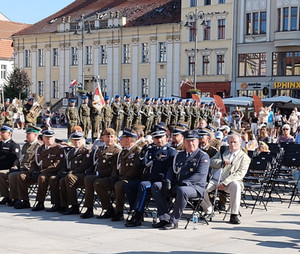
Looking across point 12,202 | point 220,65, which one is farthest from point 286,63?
point 12,202

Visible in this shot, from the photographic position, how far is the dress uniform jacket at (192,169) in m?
10.5

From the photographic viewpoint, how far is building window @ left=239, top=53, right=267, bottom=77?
52688 millimetres

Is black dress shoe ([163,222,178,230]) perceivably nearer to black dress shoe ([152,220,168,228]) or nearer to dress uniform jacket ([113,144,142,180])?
black dress shoe ([152,220,168,228])

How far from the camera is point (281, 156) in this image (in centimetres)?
1457

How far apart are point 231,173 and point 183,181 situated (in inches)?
42.5

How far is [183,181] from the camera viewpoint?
34.4 feet

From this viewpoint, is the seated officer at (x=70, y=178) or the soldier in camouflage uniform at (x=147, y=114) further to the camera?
the soldier in camouflage uniform at (x=147, y=114)

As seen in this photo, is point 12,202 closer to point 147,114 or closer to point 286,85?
point 147,114

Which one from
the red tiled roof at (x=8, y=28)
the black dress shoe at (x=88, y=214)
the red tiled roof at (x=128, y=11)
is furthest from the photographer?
the red tiled roof at (x=8, y=28)

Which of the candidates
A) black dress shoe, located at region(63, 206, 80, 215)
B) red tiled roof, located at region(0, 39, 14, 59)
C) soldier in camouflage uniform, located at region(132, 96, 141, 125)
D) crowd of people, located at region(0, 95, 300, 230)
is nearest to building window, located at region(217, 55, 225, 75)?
soldier in camouflage uniform, located at region(132, 96, 141, 125)

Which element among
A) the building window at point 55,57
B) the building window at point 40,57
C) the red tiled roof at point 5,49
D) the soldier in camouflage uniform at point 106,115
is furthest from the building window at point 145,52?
the soldier in camouflage uniform at point 106,115

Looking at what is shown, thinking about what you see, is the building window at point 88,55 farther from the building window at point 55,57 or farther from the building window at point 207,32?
the building window at point 207,32

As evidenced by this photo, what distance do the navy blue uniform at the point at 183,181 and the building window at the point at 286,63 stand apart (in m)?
41.7

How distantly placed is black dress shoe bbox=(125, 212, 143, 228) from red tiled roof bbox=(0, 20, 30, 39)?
81835 mm
